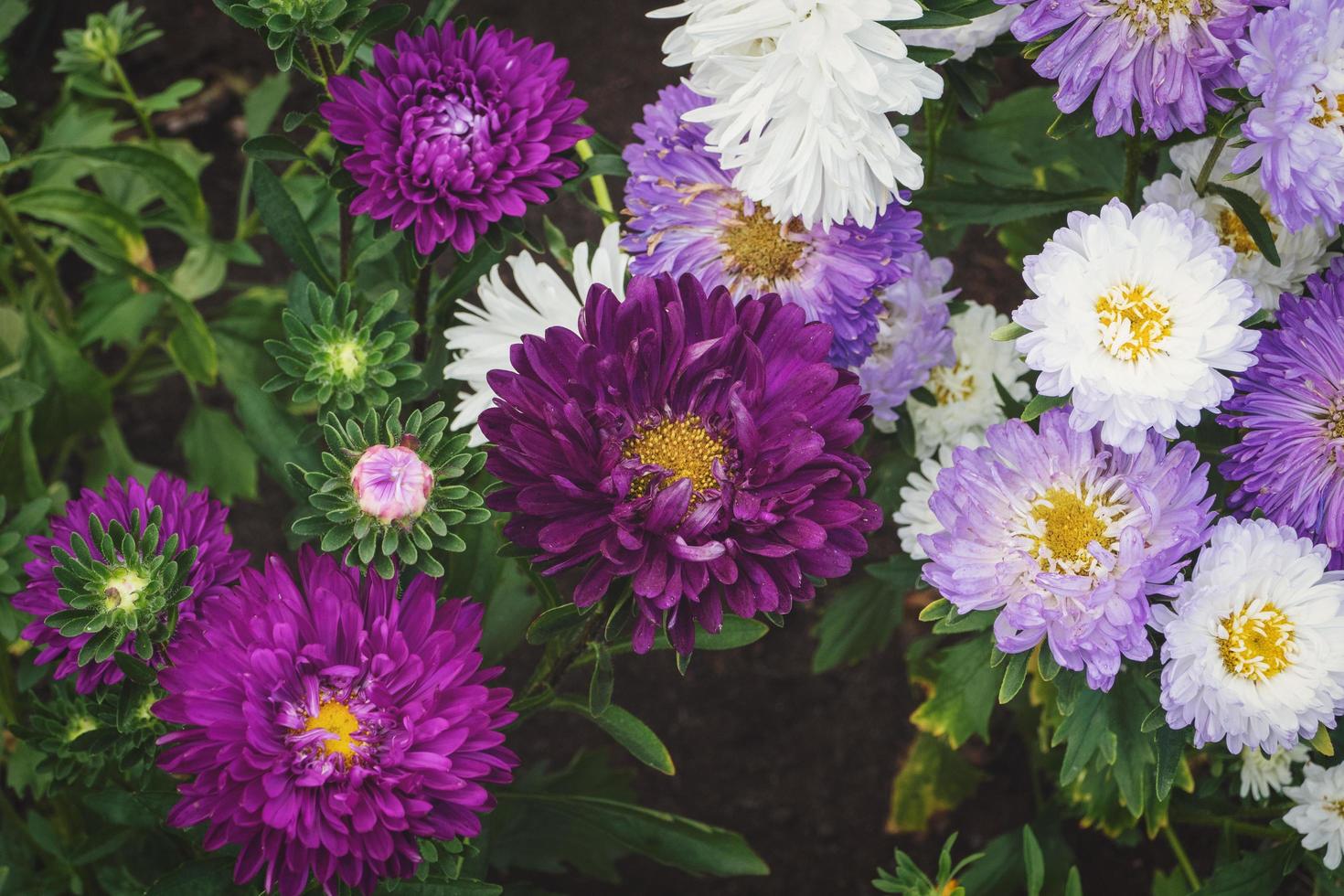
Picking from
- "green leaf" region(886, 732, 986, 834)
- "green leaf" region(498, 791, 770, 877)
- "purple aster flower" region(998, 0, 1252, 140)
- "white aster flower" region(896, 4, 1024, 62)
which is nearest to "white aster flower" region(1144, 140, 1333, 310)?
"purple aster flower" region(998, 0, 1252, 140)

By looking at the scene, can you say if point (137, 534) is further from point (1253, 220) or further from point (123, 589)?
point (1253, 220)

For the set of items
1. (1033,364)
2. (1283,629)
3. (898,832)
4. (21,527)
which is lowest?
(898,832)

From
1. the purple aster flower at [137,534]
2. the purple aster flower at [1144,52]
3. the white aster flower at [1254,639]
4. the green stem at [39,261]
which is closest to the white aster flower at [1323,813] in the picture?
the white aster flower at [1254,639]

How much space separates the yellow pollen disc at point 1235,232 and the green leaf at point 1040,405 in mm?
345

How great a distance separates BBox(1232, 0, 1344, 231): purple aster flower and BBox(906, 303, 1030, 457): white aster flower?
448 mm

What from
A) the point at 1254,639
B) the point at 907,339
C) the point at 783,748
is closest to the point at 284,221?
the point at 907,339

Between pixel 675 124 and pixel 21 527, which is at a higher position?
pixel 675 124

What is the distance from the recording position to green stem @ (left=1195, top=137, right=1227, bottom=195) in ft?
3.88

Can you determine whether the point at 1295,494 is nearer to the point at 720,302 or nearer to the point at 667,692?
the point at 720,302

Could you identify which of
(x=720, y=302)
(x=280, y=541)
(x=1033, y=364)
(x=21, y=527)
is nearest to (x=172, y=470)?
(x=280, y=541)

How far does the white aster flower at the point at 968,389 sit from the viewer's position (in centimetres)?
148

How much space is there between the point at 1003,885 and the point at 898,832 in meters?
0.27

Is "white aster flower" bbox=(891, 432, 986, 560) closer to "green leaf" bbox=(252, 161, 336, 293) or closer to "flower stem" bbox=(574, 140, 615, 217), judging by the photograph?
"flower stem" bbox=(574, 140, 615, 217)

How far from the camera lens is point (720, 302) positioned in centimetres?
104
